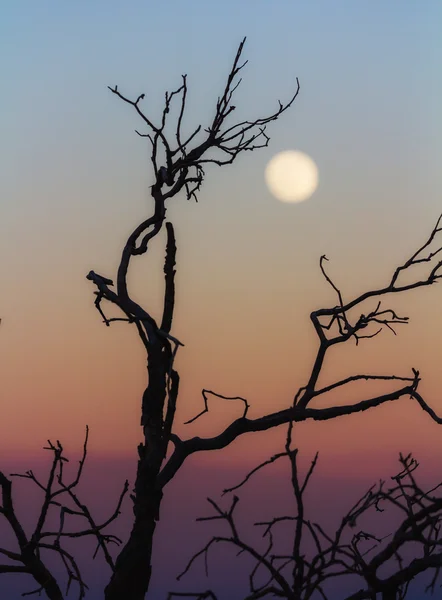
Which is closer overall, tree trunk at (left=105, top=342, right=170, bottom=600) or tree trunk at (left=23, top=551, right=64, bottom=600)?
tree trunk at (left=105, top=342, right=170, bottom=600)

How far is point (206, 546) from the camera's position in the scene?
5.18 m

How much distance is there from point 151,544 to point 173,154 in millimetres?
3765

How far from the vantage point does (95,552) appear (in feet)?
26.9

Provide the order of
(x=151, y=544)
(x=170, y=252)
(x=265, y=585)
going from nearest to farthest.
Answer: (x=265, y=585) → (x=151, y=544) → (x=170, y=252)

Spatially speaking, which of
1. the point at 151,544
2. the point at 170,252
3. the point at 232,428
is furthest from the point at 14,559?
the point at 170,252

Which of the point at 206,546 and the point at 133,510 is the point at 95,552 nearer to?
the point at 133,510

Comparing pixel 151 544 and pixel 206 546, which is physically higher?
pixel 151 544

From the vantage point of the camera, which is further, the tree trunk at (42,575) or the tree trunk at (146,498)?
the tree trunk at (42,575)

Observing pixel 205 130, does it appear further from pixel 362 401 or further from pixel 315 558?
pixel 315 558

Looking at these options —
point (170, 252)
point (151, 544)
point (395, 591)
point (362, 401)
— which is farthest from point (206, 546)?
point (170, 252)

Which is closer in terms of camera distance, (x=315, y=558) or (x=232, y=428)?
(x=315, y=558)

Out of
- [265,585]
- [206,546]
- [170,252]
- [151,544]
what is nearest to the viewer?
[265,585]

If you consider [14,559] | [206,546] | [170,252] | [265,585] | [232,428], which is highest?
[170,252]

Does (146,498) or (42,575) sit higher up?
(146,498)
